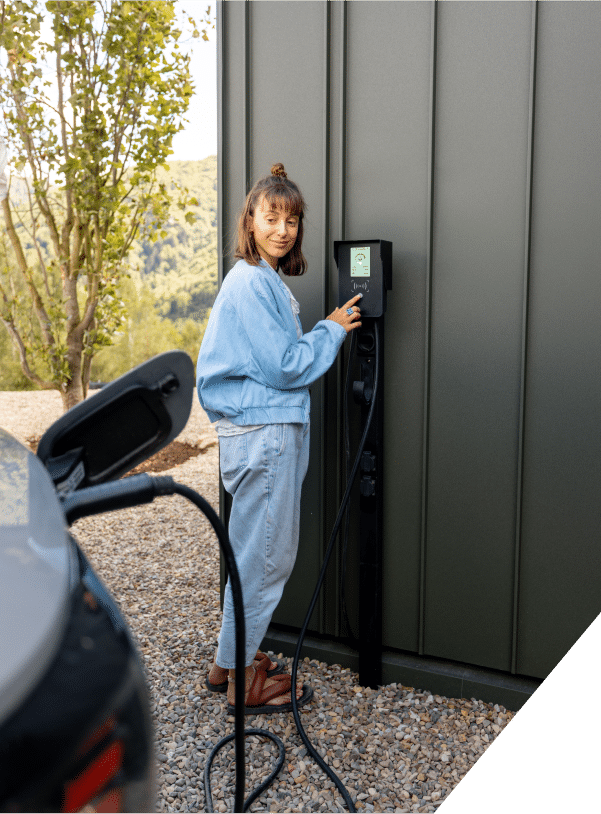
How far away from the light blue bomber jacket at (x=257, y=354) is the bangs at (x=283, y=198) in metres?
0.21

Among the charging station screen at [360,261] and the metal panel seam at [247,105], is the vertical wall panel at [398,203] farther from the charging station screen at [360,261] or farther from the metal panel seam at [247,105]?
the metal panel seam at [247,105]

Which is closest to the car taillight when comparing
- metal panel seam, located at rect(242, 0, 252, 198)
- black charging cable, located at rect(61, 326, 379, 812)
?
black charging cable, located at rect(61, 326, 379, 812)

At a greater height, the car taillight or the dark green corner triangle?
the car taillight

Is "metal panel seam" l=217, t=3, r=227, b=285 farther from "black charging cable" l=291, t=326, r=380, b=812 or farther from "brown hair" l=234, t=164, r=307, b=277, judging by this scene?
"black charging cable" l=291, t=326, r=380, b=812

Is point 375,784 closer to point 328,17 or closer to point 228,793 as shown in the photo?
point 228,793

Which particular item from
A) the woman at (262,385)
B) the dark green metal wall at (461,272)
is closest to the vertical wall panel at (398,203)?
the dark green metal wall at (461,272)

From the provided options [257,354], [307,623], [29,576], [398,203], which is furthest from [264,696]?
[29,576]

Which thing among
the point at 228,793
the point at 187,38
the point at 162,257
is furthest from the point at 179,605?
the point at 162,257

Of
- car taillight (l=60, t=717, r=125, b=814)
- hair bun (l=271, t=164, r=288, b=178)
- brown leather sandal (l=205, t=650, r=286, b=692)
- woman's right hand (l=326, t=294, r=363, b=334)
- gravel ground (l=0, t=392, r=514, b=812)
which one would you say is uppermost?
hair bun (l=271, t=164, r=288, b=178)

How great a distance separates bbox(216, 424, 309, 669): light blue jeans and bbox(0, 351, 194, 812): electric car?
1.38 metres

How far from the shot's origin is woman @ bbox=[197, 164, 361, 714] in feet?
7.72

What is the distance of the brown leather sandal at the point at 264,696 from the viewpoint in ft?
8.49

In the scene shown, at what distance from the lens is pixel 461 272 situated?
2.56 meters

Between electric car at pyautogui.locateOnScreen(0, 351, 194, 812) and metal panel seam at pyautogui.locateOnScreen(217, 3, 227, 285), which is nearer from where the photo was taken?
electric car at pyautogui.locateOnScreen(0, 351, 194, 812)
